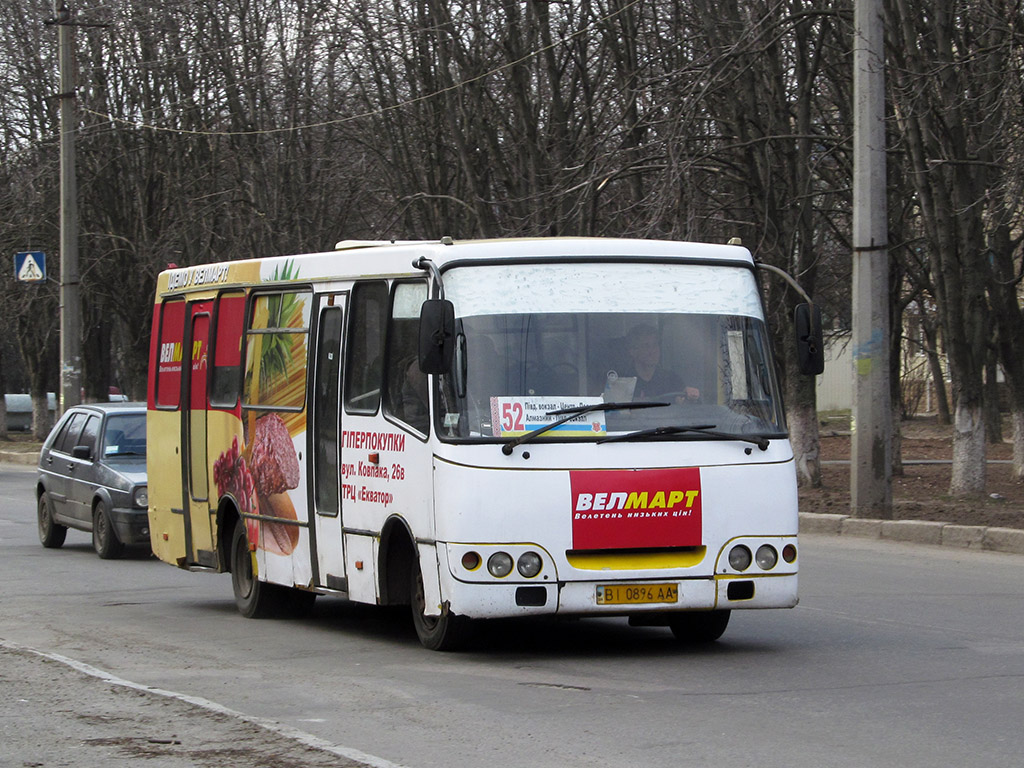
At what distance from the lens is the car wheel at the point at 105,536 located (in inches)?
661

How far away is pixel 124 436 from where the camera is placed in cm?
1784

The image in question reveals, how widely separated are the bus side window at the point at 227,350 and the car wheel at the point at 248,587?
3.30ft

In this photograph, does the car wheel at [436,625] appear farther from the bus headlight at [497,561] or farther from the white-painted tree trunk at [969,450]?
the white-painted tree trunk at [969,450]

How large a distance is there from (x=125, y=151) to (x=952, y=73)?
22479mm

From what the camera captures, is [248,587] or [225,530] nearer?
[248,587]

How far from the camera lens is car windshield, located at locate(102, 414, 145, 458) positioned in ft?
58.1

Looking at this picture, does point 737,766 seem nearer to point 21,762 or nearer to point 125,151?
point 21,762

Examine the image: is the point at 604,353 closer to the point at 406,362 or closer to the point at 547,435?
the point at 547,435

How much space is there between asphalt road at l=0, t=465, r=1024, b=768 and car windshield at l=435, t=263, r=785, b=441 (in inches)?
54.8

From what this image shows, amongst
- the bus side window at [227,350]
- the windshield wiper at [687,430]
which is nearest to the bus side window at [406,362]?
the windshield wiper at [687,430]

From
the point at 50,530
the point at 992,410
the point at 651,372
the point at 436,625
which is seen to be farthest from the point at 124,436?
the point at 992,410

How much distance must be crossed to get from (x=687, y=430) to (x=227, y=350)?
15.0 ft

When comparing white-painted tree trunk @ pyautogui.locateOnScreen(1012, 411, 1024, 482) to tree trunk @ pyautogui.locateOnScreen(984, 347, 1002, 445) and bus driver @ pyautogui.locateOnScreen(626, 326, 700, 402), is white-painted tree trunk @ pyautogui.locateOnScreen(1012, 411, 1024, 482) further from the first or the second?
bus driver @ pyautogui.locateOnScreen(626, 326, 700, 402)

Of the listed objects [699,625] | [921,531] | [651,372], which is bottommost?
[921,531]
